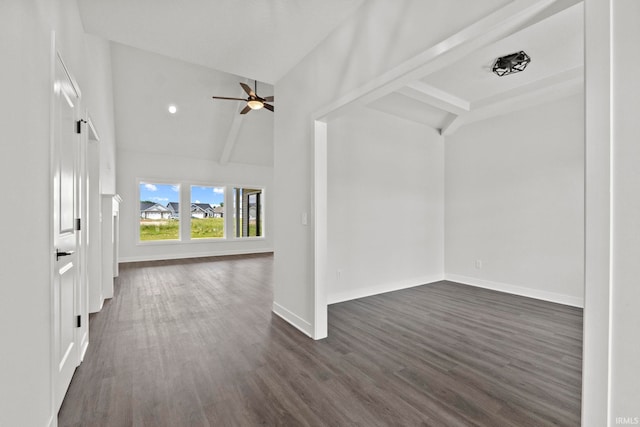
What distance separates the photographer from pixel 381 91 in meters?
2.24

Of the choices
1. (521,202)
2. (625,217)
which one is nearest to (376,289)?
(521,202)

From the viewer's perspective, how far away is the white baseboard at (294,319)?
9.66ft

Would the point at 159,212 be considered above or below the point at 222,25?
below

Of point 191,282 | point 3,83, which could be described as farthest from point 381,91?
point 191,282

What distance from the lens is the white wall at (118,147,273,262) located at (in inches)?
289

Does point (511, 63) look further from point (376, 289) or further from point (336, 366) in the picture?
point (336, 366)

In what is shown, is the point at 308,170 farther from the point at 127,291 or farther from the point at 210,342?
the point at 127,291

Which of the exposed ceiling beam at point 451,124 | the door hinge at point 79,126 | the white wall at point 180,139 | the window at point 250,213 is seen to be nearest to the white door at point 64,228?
the door hinge at point 79,126

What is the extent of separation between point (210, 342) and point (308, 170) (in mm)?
1911

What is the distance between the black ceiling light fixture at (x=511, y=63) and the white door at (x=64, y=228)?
3.99 m

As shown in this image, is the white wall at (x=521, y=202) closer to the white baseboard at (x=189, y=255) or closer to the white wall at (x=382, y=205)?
the white wall at (x=382, y=205)

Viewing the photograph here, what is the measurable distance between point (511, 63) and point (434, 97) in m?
0.97

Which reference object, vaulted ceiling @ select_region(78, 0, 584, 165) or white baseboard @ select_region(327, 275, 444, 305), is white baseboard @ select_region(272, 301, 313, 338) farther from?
vaulted ceiling @ select_region(78, 0, 584, 165)

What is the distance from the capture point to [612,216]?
1.10 metres
